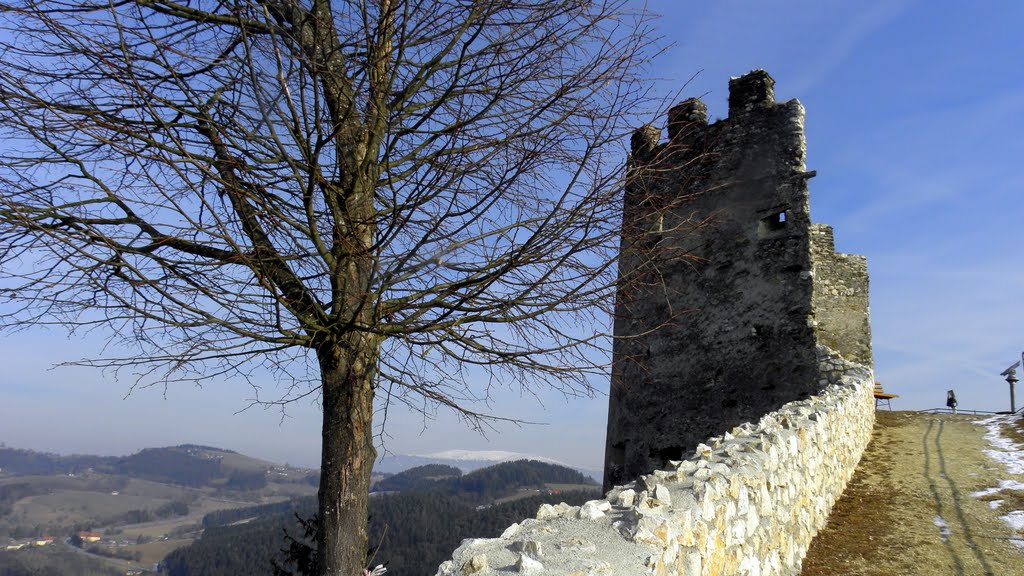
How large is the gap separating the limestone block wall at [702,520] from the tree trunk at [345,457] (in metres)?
1.85

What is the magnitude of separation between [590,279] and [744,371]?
720cm

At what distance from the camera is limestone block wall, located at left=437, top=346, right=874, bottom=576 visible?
2.34 metres

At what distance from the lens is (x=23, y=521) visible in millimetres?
135750

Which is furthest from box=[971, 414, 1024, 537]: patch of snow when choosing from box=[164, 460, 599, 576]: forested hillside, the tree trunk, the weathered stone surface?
box=[164, 460, 599, 576]: forested hillside

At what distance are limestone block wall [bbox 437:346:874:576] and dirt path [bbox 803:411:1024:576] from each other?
311 mm

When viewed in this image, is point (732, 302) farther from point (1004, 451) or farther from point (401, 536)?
point (401, 536)

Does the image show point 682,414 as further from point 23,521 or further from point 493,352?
point 23,521

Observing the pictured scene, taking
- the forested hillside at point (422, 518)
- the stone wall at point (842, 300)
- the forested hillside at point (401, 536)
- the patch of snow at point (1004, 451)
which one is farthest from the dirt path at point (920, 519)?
the forested hillside at point (401, 536)

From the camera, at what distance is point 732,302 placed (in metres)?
10.7

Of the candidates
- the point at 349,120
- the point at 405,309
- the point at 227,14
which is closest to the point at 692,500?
the point at 405,309

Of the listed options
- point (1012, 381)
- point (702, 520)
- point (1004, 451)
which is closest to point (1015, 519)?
point (1004, 451)

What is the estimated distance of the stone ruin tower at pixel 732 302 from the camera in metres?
9.93

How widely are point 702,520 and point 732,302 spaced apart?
8232mm

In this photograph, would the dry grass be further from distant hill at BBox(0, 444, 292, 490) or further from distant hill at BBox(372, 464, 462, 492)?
distant hill at BBox(0, 444, 292, 490)
